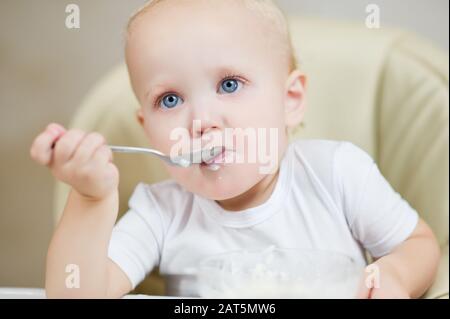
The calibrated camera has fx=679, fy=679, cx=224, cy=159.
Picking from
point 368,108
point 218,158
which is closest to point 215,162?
point 218,158

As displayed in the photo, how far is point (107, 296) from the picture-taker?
0.58 meters

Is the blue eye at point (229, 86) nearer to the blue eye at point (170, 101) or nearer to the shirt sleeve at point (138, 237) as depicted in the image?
the blue eye at point (170, 101)

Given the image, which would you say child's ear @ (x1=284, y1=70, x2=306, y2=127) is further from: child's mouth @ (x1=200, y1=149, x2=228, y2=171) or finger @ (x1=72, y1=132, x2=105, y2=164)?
finger @ (x1=72, y1=132, x2=105, y2=164)

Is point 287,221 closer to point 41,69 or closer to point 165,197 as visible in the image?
point 165,197

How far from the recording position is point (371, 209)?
666 mm

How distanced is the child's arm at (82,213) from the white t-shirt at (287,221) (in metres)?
0.08

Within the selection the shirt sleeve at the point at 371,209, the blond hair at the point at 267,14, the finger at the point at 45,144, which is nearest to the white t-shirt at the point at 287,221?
the shirt sleeve at the point at 371,209

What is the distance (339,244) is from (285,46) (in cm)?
20

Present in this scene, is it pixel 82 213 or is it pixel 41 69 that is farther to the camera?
pixel 41 69

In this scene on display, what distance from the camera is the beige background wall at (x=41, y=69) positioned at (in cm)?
77

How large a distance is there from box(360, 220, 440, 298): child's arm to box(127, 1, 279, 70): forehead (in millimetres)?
219

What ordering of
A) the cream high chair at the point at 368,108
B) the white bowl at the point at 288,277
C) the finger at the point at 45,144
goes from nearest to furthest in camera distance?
the finger at the point at 45,144 < the white bowl at the point at 288,277 < the cream high chair at the point at 368,108

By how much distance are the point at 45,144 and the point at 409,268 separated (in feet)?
1.16

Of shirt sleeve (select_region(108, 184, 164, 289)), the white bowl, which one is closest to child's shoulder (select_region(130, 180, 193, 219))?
shirt sleeve (select_region(108, 184, 164, 289))
